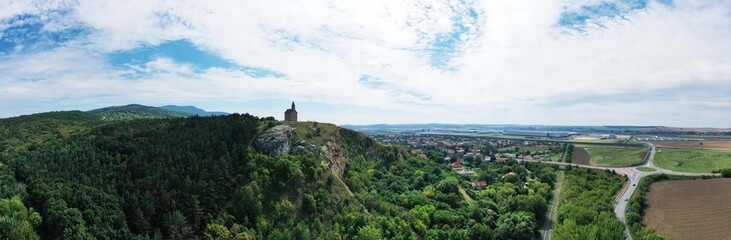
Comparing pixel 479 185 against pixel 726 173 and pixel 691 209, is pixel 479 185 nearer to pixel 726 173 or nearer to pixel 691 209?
pixel 691 209

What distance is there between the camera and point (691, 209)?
73562mm

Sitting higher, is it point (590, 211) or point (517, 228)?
point (590, 211)

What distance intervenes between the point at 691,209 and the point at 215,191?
8339 cm

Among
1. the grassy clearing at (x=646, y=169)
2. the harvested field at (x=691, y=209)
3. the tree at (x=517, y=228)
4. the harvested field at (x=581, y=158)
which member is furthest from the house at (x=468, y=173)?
the grassy clearing at (x=646, y=169)

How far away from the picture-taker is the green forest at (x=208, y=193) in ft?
169

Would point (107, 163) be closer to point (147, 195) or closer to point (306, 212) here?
point (147, 195)

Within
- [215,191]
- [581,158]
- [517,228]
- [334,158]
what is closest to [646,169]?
[581,158]

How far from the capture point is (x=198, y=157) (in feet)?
224

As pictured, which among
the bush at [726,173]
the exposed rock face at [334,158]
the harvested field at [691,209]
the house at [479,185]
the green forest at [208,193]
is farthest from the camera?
the house at [479,185]

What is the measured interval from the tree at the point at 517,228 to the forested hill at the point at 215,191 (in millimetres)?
190

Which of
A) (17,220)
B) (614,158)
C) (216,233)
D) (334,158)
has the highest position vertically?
(334,158)

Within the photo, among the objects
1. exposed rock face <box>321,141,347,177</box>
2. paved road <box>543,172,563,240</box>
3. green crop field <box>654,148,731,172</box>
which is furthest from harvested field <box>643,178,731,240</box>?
exposed rock face <box>321,141,347,177</box>

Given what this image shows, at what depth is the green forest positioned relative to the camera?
169 feet

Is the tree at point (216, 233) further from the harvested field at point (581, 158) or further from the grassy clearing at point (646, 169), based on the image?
the harvested field at point (581, 158)
